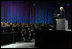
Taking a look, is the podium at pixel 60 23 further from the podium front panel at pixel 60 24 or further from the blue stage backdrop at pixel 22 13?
the blue stage backdrop at pixel 22 13

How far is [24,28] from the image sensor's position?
5895mm

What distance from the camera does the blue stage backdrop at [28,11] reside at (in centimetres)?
521

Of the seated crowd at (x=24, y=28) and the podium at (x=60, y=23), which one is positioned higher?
the podium at (x=60, y=23)

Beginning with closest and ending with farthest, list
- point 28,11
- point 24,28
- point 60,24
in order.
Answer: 1. point 60,24
2. point 24,28
3. point 28,11

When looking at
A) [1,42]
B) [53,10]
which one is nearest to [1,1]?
[1,42]

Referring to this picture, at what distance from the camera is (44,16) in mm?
5238

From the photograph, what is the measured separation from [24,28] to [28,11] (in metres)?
1.01

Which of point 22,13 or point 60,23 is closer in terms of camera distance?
point 60,23

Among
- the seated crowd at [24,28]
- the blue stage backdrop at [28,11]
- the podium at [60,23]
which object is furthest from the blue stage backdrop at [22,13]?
the podium at [60,23]

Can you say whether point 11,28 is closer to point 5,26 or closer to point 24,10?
point 5,26

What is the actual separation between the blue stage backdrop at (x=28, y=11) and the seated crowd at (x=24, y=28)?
Answer: 0.73ft

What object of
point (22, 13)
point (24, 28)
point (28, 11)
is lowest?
point (24, 28)

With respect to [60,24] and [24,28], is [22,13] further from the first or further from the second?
[60,24]

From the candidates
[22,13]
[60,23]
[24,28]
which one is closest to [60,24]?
[60,23]
